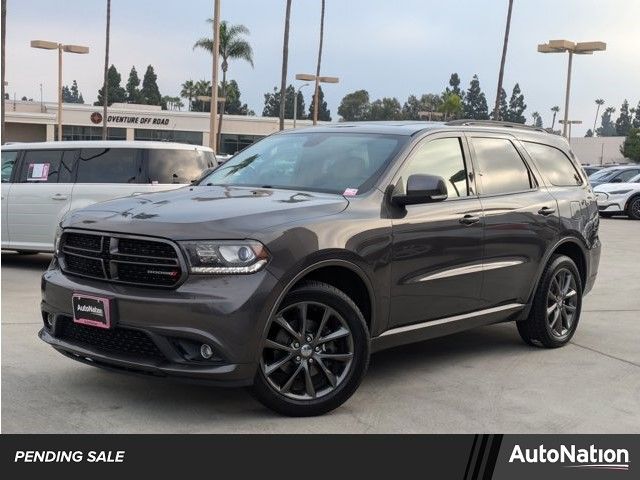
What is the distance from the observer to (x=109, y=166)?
10.9 m

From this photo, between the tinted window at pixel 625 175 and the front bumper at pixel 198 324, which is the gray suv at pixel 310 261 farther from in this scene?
the tinted window at pixel 625 175

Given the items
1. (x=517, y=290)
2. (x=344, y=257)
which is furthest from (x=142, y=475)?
(x=517, y=290)

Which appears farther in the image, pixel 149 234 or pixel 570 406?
pixel 570 406

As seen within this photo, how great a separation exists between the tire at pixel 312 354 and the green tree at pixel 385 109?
106 meters

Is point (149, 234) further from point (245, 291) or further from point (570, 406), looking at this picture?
point (570, 406)

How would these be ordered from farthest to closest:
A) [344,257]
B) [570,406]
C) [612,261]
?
[612,261] → [570,406] → [344,257]

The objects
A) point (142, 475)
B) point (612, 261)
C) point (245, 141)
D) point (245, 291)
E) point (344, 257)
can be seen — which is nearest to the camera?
point (142, 475)

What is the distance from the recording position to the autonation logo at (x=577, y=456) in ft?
13.7

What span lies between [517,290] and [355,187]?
1761 mm

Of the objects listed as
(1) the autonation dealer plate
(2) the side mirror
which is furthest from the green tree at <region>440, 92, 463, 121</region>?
(1) the autonation dealer plate

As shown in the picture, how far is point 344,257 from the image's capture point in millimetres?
4883

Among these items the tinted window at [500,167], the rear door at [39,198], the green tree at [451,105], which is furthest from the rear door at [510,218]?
the green tree at [451,105]

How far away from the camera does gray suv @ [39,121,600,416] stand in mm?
4453

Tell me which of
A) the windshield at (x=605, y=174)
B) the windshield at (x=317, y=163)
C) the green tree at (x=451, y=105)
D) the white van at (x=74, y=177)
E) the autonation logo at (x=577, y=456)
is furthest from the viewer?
the green tree at (x=451, y=105)
